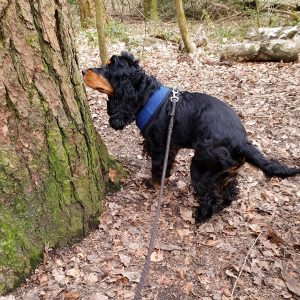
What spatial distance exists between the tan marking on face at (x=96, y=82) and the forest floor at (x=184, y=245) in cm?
112

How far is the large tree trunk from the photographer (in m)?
2.43

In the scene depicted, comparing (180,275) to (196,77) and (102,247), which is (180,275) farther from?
(196,77)

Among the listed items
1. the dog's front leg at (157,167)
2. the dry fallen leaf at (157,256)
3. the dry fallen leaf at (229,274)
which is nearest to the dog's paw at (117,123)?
the dog's front leg at (157,167)

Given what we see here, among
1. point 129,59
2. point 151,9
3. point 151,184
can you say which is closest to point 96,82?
point 129,59

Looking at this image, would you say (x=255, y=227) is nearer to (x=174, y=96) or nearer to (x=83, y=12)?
(x=174, y=96)

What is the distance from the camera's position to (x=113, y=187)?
12.7 feet

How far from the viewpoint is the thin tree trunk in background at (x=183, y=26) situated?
9.23 m

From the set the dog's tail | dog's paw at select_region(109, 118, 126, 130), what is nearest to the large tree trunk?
dog's paw at select_region(109, 118, 126, 130)

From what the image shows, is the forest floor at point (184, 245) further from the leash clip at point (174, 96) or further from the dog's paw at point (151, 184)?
the leash clip at point (174, 96)

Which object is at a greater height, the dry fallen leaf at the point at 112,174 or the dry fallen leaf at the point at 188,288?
the dry fallen leaf at the point at 112,174

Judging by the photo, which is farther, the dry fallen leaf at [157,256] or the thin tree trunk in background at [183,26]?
the thin tree trunk in background at [183,26]

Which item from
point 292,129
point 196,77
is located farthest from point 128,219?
point 196,77

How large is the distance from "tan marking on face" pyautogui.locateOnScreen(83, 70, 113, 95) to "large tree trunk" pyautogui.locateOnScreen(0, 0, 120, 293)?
563 millimetres

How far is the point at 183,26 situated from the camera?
31.2ft
